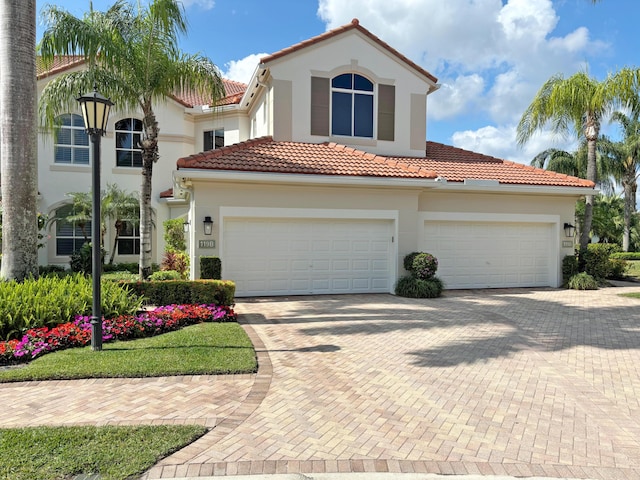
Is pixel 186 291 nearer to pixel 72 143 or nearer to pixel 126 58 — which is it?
pixel 126 58

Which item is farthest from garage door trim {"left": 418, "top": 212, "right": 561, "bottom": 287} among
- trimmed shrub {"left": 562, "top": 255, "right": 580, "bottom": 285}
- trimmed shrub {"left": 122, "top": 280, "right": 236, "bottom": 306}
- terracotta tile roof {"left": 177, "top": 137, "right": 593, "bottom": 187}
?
trimmed shrub {"left": 122, "top": 280, "right": 236, "bottom": 306}

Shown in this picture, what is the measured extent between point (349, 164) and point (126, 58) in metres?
6.64

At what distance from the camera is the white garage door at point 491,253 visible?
47.8 ft

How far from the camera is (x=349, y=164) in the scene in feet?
43.4

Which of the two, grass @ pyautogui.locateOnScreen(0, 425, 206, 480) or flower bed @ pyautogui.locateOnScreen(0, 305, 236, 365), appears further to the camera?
flower bed @ pyautogui.locateOnScreen(0, 305, 236, 365)

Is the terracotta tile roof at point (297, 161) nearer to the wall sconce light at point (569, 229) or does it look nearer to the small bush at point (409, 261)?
the small bush at point (409, 261)

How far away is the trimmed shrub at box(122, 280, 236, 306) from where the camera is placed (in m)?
9.86

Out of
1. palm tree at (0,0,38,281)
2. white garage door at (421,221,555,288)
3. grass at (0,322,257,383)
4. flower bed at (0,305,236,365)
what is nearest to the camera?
grass at (0,322,257,383)

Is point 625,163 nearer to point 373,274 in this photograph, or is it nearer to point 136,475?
point 373,274

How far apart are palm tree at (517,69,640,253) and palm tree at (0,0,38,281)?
15.7m

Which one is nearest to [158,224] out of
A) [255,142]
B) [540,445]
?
[255,142]

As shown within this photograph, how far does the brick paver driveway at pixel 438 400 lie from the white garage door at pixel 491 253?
497 cm

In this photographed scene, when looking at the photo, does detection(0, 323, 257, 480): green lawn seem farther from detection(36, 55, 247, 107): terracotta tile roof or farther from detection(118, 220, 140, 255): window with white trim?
detection(118, 220, 140, 255): window with white trim

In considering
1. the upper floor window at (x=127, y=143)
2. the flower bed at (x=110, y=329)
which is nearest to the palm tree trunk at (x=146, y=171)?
the flower bed at (x=110, y=329)
